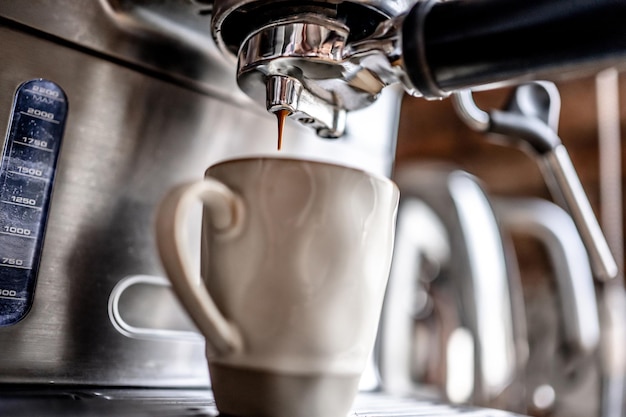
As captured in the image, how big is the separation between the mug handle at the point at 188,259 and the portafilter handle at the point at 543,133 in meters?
0.23

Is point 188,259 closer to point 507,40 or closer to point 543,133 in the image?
point 507,40

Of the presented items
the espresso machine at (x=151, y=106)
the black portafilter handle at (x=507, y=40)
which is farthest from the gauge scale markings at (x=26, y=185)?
the black portafilter handle at (x=507, y=40)

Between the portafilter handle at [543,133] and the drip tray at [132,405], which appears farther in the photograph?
the portafilter handle at [543,133]

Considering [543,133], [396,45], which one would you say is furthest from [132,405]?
[543,133]

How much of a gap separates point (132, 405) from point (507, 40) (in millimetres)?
220

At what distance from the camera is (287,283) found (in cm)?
27

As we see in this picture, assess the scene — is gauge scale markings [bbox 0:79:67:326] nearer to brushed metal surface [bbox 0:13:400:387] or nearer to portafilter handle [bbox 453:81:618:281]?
brushed metal surface [bbox 0:13:400:387]

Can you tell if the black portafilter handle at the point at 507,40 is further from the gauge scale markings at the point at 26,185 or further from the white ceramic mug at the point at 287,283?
the gauge scale markings at the point at 26,185

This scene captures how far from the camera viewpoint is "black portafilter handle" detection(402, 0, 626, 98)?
0.23 metres

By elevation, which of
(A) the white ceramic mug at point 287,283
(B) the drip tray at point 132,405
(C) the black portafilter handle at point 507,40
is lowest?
(B) the drip tray at point 132,405

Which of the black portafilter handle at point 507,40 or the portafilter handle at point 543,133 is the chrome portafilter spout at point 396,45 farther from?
the portafilter handle at point 543,133

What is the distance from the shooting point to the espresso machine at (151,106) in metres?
0.25

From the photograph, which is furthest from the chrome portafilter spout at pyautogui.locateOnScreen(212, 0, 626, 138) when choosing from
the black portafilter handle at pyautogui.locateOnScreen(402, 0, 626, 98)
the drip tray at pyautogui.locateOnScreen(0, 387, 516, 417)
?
the drip tray at pyautogui.locateOnScreen(0, 387, 516, 417)

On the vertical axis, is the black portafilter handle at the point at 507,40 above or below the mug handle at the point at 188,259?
above
